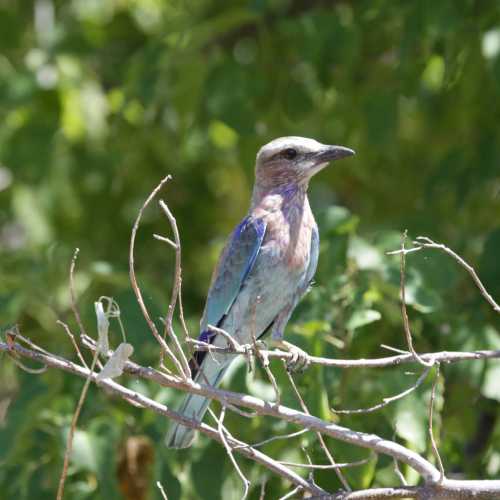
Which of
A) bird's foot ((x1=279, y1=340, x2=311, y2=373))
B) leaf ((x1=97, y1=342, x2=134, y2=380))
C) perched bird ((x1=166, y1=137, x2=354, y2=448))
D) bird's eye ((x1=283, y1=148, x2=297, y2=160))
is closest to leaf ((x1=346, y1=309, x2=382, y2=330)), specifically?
bird's foot ((x1=279, y1=340, x2=311, y2=373))

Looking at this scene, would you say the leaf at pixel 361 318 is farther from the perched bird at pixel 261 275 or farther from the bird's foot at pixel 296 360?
the perched bird at pixel 261 275

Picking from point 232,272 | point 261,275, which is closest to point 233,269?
point 232,272

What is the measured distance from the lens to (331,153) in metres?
4.38

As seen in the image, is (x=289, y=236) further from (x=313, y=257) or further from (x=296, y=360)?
(x=296, y=360)

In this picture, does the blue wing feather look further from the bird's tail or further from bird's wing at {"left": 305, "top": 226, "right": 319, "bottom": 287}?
bird's wing at {"left": 305, "top": 226, "right": 319, "bottom": 287}

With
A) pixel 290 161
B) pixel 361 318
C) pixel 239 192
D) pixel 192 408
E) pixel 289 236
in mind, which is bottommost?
pixel 192 408

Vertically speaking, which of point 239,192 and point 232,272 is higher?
point 232,272

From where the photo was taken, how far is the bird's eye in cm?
455

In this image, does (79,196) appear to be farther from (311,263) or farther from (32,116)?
(311,263)

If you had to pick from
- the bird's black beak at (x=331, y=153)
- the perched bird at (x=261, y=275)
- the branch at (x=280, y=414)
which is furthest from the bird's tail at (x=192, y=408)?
the bird's black beak at (x=331, y=153)

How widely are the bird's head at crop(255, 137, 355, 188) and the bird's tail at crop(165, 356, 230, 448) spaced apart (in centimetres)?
91

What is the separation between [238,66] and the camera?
15.9 feet

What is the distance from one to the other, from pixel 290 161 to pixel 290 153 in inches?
1.4

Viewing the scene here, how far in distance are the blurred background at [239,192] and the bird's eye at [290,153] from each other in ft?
0.86
